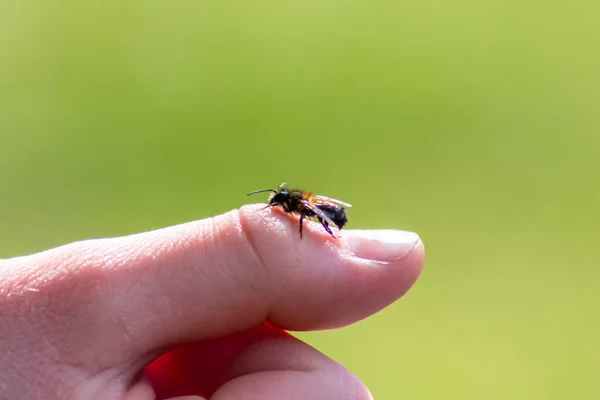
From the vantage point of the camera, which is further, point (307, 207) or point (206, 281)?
point (307, 207)

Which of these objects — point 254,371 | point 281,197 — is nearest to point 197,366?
point 254,371

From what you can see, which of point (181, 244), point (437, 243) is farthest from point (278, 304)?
point (437, 243)

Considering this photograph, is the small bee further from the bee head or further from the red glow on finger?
the red glow on finger

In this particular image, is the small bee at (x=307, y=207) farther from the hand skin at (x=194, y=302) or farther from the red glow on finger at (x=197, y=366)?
the red glow on finger at (x=197, y=366)

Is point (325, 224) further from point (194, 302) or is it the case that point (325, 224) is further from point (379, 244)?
point (194, 302)

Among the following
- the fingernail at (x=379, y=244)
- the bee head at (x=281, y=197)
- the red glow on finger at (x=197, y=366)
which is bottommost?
the red glow on finger at (x=197, y=366)

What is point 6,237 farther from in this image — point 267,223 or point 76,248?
point 267,223

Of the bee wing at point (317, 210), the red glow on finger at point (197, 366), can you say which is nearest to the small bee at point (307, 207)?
the bee wing at point (317, 210)

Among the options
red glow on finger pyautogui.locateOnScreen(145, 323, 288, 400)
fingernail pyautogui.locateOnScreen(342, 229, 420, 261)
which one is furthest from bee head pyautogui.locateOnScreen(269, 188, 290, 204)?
red glow on finger pyautogui.locateOnScreen(145, 323, 288, 400)
